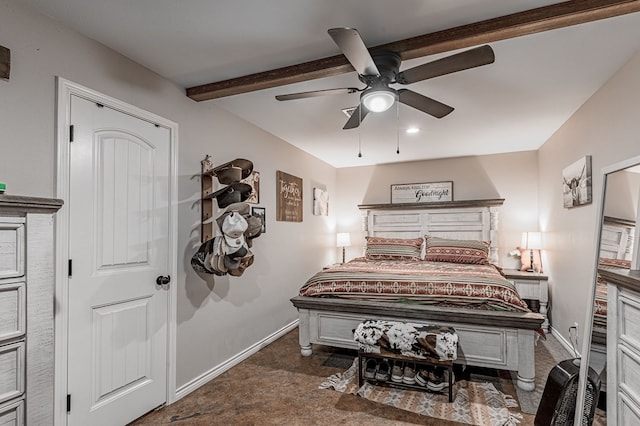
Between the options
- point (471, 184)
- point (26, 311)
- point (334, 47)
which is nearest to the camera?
point (26, 311)

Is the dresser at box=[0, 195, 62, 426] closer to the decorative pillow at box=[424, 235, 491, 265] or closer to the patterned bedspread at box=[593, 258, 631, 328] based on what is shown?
the patterned bedspread at box=[593, 258, 631, 328]

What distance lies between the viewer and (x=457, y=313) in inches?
108

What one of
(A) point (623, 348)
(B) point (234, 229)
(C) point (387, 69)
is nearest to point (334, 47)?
(C) point (387, 69)

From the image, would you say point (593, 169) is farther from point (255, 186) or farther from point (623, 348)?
point (255, 186)

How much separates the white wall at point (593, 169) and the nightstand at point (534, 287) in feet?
0.27

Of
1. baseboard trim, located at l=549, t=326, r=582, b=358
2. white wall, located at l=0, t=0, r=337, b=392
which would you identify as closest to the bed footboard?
white wall, located at l=0, t=0, r=337, b=392

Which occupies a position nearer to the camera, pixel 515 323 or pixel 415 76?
pixel 415 76

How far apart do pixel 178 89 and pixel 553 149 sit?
4071 millimetres

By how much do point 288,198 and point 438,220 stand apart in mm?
2432

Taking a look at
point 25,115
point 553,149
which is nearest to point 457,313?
point 553,149

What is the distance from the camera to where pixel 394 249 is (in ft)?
16.1

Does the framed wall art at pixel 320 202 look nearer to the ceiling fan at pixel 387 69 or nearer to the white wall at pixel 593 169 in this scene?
the ceiling fan at pixel 387 69

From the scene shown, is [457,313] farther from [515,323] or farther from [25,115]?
[25,115]

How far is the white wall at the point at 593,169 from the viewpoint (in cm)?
228
